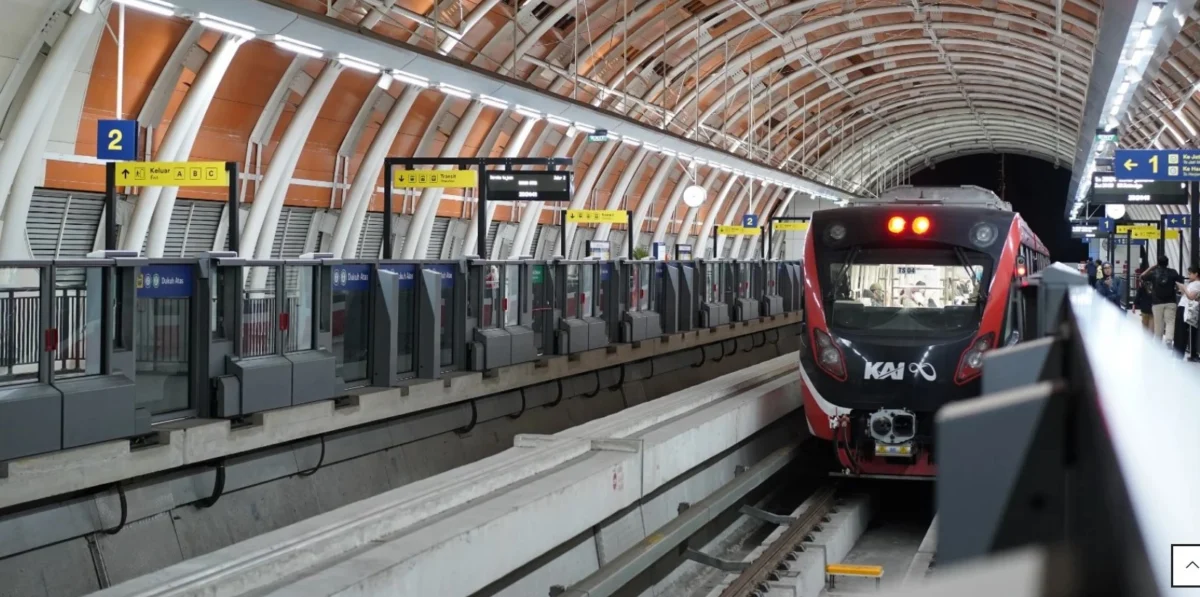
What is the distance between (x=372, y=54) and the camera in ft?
46.3

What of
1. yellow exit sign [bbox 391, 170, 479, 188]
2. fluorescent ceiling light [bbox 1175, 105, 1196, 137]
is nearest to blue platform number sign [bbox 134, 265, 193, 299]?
yellow exit sign [bbox 391, 170, 479, 188]

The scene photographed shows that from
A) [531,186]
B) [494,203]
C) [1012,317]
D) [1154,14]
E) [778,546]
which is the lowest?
[778,546]

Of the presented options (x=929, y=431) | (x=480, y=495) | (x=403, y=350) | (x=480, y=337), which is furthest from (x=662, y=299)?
(x=480, y=495)

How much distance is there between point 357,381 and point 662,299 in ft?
32.6

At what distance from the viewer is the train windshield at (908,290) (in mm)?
11453

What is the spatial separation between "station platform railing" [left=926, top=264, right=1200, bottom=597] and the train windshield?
25.0 feet

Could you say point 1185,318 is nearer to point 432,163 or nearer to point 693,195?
point 432,163

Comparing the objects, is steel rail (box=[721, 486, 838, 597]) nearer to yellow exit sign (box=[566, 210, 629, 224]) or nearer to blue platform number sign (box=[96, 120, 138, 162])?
blue platform number sign (box=[96, 120, 138, 162])

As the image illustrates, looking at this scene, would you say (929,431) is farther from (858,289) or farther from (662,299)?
(662,299)

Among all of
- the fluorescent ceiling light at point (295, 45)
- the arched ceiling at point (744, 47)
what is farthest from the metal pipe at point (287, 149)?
the fluorescent ceiling light at point (295, 45)

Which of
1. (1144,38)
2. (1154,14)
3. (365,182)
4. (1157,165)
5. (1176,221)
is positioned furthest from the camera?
(1176,221)

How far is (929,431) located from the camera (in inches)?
443

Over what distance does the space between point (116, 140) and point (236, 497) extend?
5557 mm

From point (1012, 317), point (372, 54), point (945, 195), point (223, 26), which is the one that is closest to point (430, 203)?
point (945, 195)
